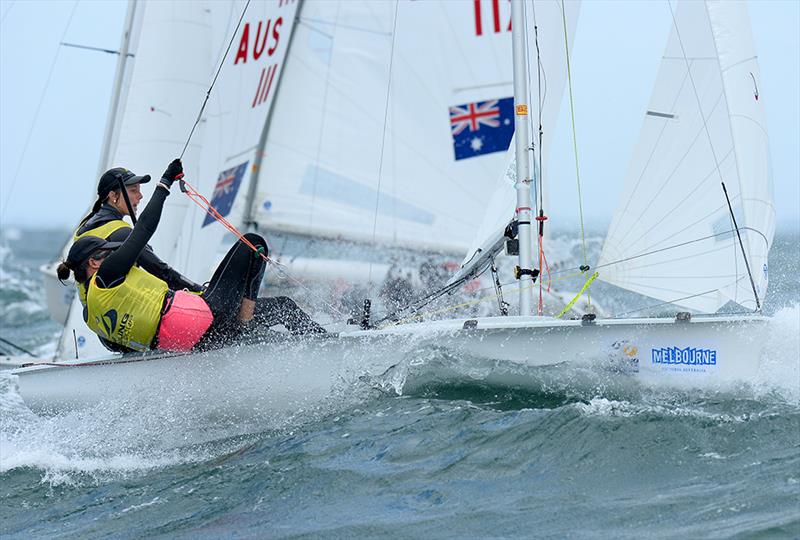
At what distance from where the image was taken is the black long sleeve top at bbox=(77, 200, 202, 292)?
12.5ft

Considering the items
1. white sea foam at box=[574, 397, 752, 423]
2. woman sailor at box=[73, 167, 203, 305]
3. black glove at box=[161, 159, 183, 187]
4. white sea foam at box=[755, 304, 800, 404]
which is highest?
black glove at box=[161, 159, 183, 187]

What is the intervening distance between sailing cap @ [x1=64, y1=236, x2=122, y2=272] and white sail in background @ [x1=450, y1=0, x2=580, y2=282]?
1.40 meters

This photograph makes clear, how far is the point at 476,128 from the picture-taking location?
22.5 ft

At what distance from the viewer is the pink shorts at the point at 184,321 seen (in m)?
3.73

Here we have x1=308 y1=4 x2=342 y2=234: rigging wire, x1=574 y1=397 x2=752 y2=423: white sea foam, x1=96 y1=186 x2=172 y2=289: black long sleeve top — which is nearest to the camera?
x1=574 y1=397 x2=752 y2=423: white sea foam

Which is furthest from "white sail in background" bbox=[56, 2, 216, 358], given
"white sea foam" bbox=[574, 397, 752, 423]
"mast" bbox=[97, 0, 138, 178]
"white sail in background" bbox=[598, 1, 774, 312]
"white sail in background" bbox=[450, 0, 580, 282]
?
"white sea foam" bbox=[574, 397, 752, 423]

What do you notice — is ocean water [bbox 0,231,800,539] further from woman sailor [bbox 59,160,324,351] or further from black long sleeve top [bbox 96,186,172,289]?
black long sleeve top [bbox 96,186,172,289]

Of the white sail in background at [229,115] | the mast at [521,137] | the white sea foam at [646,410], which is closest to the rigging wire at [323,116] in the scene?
the white sail in background at [229,115]

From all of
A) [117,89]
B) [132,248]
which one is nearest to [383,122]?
[117,89]

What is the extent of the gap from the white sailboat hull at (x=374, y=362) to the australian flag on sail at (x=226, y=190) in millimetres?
2497

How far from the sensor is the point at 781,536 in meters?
2.39

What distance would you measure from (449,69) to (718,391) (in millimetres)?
3964

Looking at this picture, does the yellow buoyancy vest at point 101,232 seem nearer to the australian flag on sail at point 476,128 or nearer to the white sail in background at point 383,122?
the white sail in background at point 383,122

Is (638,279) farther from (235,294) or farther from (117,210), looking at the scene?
(117,210)
